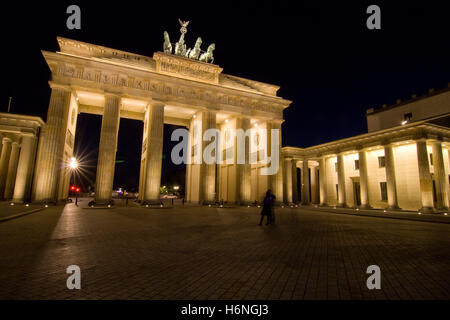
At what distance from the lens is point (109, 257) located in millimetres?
5469

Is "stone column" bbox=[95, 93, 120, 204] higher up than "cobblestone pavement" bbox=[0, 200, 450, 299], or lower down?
higher up

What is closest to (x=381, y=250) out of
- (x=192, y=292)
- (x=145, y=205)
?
(x=192, y=292)

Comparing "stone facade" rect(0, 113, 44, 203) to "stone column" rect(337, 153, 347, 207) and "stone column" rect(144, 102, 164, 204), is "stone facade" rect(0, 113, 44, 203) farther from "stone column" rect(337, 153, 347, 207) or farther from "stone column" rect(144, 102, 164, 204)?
"stone column" rect(337, 153, 347, 207)

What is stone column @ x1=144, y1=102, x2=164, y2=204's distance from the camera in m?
25.8

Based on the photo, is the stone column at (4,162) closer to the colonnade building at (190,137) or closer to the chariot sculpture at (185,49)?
the colonnade building at (190,137)

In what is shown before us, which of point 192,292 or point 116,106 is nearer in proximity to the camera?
point 192,292

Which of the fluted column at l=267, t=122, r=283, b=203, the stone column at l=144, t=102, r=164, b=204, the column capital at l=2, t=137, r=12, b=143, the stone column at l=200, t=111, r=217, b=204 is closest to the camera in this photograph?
the stone column at l=144, t=102, r=164, b=204

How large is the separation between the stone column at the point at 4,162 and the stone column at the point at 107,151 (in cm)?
1443

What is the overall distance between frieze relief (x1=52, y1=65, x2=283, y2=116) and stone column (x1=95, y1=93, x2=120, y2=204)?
2107 mm

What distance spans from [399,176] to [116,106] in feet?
118

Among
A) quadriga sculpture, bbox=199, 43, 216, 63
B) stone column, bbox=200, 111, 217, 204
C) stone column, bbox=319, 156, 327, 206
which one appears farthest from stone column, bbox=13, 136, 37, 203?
stone column, bbox=319, 156, 327, 206

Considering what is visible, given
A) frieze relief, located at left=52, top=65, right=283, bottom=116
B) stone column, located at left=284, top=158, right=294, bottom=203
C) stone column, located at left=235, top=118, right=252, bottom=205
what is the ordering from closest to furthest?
frieze relief, located at left=52, top=65, right=283, bottom=116
stone column, located at left=235, top=118, right=252, bottom=205
stone column, located at left=284, top=158, right=294, bottom=203

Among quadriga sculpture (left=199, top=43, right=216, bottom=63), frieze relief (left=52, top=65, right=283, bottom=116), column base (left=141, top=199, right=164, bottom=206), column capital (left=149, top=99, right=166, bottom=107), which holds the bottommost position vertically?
column base (left=141, top=199, right=164, bottom=206)

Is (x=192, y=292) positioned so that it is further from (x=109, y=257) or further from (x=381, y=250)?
(x=381, y=250)
